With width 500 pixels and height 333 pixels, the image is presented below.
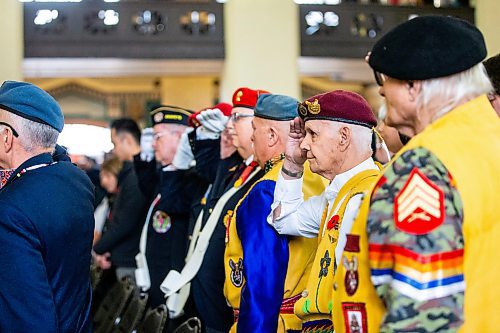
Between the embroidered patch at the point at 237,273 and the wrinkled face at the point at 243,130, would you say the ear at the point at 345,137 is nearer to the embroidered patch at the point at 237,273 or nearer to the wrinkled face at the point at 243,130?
the embroidered patch at the point at 237,273

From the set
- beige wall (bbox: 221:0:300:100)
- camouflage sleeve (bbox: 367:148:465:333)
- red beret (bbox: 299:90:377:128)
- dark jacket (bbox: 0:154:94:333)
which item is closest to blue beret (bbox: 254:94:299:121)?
red beret (bbox: 299:90:377:128)

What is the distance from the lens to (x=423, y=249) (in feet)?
5.25

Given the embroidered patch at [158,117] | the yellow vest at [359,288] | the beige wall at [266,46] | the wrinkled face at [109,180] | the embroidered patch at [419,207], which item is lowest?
the wrinkled face at [109,180]

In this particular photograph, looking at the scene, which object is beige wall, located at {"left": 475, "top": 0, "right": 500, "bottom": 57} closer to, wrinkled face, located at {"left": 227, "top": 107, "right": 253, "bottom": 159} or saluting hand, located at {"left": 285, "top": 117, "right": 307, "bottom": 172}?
wrinkled face, located at {"left": 227, "top": 107, "right": 253, "bottom": 159}

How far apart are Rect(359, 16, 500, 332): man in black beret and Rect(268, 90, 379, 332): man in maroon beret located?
58 cm

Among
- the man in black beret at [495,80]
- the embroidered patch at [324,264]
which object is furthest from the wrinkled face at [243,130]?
the man in black beret at [495,80]

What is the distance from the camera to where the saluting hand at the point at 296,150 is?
2826mm

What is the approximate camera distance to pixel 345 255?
182 centimetres

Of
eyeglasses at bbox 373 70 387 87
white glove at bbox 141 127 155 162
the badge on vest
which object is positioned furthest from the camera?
white glove at bbox 141 127 155 162

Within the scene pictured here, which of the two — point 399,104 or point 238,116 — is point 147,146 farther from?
point 399,104

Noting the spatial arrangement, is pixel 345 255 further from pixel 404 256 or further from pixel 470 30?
pixel 470 30

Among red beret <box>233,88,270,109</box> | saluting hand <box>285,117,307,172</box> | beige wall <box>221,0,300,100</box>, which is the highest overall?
beige wall <box>221,0,300,100</box>

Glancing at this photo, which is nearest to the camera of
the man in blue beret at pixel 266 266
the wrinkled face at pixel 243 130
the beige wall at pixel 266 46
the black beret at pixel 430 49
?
the black beret at pixel 430 49

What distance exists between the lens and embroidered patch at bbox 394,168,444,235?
1.61 metres
